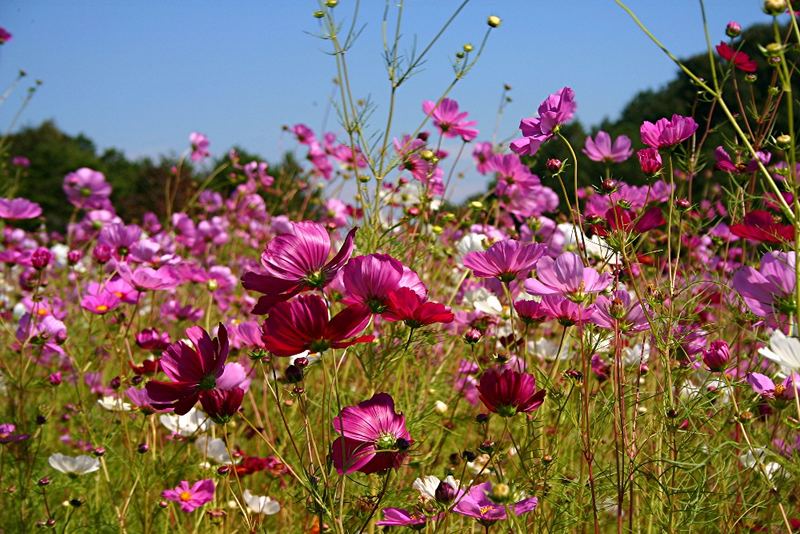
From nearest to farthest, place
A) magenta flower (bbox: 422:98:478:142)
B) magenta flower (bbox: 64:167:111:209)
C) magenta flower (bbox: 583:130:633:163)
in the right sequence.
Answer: magenta flower (bbox: 583:130:633:163)
magenta flower (bbox: 422:98:478:142)
magenta flower (bbox: 64:167:111:209)

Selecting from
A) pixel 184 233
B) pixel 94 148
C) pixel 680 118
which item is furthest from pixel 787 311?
pixel 94 148

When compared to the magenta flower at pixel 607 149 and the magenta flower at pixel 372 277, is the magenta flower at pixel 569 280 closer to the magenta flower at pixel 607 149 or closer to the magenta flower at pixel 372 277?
the magenta flower at pixel 372 277

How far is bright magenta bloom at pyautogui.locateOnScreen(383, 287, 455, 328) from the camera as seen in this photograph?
740mm

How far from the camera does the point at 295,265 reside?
2.57 ft

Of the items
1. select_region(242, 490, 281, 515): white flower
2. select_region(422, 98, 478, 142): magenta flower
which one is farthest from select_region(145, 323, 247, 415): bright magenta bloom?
select_region(422, 98, 478, 142): magenta flower

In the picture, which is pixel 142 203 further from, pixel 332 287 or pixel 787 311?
pixel 787 311

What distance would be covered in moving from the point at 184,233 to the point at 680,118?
8.54 feet

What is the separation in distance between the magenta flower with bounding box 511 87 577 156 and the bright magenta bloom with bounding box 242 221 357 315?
0.32 meters

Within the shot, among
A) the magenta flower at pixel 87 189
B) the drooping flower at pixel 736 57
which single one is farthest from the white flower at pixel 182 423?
the magenta flower at pixel 87 189

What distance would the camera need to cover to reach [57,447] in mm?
2080

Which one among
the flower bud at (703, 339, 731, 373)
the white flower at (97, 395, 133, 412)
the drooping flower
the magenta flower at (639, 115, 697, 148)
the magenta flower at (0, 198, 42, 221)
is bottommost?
the white flower at (97, 395, 133, 412)

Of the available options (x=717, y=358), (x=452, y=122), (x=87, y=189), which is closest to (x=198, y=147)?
(x=87, y=189)

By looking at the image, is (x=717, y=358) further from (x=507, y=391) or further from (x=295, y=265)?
(x=295, y=265)

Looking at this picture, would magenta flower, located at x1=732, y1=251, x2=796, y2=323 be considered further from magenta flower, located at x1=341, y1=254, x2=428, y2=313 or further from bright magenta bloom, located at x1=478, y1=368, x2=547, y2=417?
magenta flower, located at x1=341, y1=254, x2=428, y2=313
